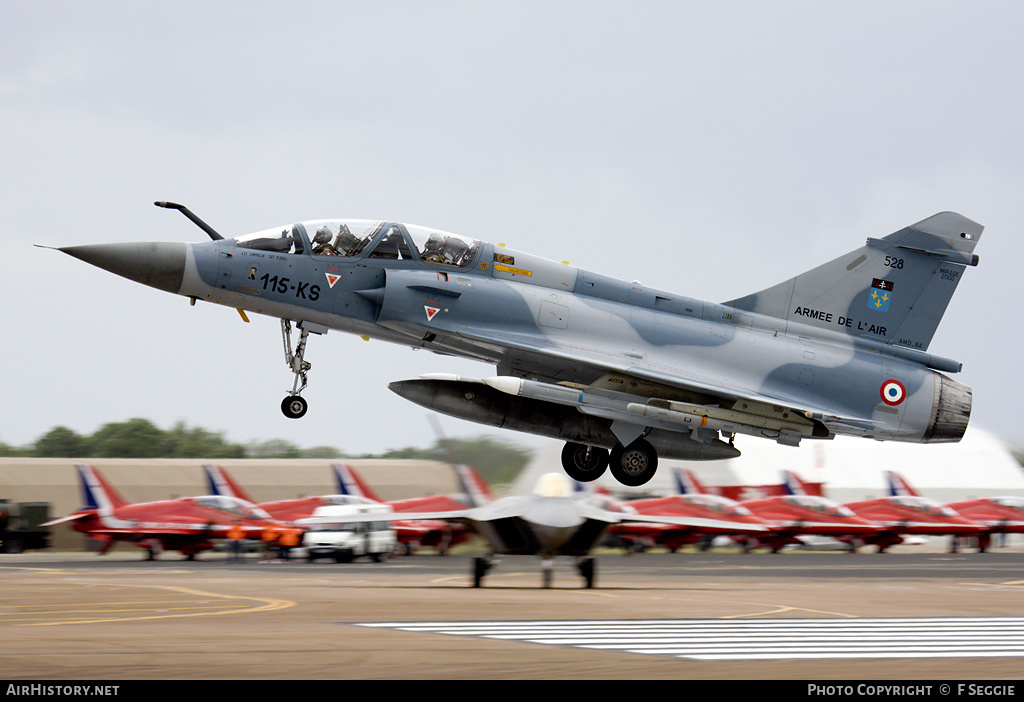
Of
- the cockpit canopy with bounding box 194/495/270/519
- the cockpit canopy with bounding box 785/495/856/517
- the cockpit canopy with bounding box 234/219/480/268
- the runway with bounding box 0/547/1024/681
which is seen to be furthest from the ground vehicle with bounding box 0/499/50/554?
the cockpit canopy with bounding box 785/495/856/517

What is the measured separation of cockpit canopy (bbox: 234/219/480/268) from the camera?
59.1ft

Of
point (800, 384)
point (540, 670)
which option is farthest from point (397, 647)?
point (800, 384)

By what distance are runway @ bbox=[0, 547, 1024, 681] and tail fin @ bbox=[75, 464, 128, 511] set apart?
202 cm

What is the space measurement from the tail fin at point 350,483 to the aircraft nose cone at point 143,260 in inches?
1193

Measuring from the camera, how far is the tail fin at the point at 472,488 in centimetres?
3100


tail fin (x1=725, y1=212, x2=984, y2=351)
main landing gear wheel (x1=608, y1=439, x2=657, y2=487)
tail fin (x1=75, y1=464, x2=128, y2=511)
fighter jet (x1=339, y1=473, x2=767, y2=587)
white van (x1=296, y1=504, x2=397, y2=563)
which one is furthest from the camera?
A: white van (x1=296, y1=504, x2=397, y2=563)

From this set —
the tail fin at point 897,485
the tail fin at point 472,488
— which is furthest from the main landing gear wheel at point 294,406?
the tail fin at point 897,485

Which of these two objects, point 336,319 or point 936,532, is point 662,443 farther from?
point 936,532

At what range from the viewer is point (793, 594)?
94.7 ft

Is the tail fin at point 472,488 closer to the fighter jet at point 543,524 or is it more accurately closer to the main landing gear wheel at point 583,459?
the fighter jet at point 543,524

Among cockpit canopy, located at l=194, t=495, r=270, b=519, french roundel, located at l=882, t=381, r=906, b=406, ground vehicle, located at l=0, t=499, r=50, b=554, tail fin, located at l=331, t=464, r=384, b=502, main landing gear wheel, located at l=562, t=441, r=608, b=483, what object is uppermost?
french roundel, located at l=882, t=381, r=906, b=406

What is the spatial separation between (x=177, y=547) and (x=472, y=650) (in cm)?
2654

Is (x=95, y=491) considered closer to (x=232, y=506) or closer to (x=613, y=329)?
(x=232, y=506)

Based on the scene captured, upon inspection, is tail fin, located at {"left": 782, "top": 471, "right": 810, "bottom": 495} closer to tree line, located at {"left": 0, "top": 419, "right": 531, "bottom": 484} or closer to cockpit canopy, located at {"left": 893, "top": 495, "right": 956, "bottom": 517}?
cockpit canopy, located at {"left": 893, "top": 495, "right": 956, "bottom": 517}
